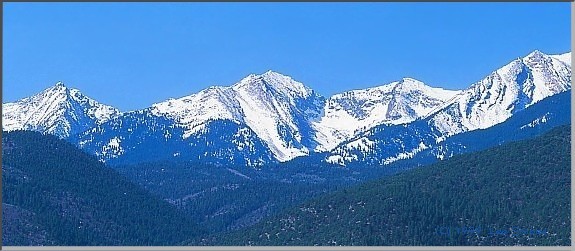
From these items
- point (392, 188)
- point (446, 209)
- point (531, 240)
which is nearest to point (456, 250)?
point (531, 240)

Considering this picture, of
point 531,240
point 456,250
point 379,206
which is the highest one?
point 379,206

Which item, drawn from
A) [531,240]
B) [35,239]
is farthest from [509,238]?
[35,239]

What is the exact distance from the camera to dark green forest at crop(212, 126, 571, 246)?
548ft

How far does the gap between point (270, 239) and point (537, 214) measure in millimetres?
48265

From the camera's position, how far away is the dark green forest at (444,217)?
16700 cm

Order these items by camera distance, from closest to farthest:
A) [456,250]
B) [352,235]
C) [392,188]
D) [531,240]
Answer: [456,250] → [531,240] → [352,235] → [392,188]

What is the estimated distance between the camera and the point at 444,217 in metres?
180

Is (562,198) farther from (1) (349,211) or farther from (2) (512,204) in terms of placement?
(1) (349,211)

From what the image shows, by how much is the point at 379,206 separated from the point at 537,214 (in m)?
28.3

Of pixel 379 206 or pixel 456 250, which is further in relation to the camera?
pixel 379 206

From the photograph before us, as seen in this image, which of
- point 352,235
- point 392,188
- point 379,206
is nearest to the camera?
point 352,235

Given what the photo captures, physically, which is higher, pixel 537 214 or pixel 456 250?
pixel 537 214

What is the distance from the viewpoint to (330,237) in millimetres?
174250

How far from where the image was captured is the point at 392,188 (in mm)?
199625
